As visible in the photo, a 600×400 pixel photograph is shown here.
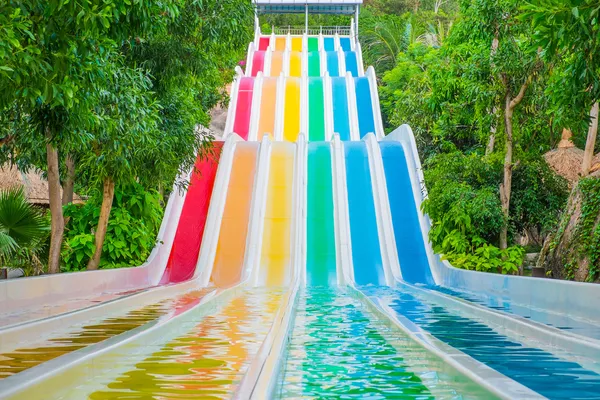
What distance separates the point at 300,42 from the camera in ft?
139

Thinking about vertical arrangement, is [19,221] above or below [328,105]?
below

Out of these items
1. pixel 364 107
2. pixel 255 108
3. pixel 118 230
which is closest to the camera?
pixel 118 230

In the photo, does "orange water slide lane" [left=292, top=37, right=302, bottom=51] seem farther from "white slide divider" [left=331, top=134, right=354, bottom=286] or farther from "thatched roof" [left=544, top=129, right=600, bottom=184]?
"thatched roof" [left=544, top=129, right=600, bottom=184]

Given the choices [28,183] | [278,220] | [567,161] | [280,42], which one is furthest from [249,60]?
[278,220]

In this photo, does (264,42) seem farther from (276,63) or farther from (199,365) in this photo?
(199,365)

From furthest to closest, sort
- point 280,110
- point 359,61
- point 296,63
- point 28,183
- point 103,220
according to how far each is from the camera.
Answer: point 359,61, point 296,63, point 280,110, point 28,183, point 103,220

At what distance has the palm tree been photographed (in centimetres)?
1151

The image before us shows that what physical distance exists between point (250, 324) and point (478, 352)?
9.95ft

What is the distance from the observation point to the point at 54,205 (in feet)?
38.7

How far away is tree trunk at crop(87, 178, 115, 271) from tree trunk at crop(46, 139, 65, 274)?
79.2 inches

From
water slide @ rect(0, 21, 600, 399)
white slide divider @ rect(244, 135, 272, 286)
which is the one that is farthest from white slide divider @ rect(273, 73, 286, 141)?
white slide divider @ rect(244, 135, 272, 286)

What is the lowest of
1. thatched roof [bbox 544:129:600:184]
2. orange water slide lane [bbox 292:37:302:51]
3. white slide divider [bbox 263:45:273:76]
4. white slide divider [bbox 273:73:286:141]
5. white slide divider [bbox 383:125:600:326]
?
white slide divider [bbox 383:125:600:326]

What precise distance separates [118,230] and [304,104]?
1626 cm

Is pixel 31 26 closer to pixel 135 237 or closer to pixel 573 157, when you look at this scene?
pixel 135 237
